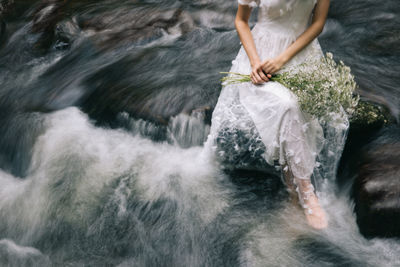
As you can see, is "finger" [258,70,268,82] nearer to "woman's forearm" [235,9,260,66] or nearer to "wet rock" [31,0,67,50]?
"woman's forearm" [235,9,260,66]

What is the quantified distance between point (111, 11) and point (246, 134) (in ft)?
13.8

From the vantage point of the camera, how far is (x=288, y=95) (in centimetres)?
286

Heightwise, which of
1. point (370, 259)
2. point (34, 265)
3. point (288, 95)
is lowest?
point (370, 259)

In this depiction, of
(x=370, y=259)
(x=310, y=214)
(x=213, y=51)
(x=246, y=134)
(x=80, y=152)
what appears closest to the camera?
(x=370, y=259)

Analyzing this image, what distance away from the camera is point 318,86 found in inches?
111

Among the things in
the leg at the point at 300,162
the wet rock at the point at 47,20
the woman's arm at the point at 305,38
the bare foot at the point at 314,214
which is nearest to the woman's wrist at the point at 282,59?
the woman's arm at the point at 305,38

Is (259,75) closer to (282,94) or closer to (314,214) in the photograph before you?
(282,94)

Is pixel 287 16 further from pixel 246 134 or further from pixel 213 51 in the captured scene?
pixel 213 51

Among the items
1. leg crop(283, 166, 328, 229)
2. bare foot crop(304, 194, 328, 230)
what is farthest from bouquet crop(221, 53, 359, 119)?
bare foot crop(304, 194, 328, 230)

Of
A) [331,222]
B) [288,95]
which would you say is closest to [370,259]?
[331,222]

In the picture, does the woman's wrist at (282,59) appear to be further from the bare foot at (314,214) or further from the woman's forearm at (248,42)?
the bare foot at (314,214)

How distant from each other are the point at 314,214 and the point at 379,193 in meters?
0.50

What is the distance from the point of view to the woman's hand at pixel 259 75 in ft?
9.86

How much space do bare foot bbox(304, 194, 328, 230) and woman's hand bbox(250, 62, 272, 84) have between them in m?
0.97
